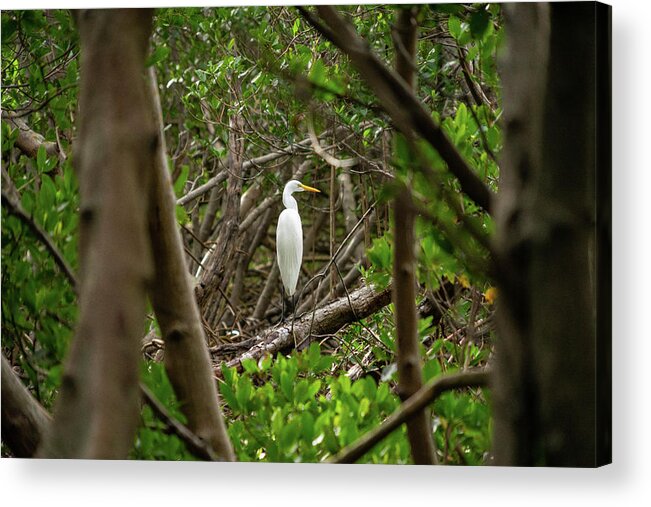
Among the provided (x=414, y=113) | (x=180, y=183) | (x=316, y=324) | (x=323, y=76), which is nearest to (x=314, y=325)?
(x=316, y=324)

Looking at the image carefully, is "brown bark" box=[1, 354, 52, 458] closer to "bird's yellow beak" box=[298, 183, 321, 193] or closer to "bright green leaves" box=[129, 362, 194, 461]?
"bright green leaves" box=[129, 362, 194, 461]

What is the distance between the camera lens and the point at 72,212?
7.09 feet

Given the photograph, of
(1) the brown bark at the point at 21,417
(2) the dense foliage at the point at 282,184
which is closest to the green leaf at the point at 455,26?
(2) the dense foliage at the point at 282,184

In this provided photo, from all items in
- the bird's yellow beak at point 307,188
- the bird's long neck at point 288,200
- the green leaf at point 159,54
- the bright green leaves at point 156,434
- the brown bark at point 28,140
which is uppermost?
the green leaf at point 159,54

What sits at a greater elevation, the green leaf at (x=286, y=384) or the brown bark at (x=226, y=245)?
the brown bark at (x=226, y=245)

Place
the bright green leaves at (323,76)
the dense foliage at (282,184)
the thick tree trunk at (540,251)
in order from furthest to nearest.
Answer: the bright green leaves at (323,76) → the dense foliage at (282,184) → the thick tree trunk at (540,251)

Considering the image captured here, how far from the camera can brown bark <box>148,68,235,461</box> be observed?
160cm

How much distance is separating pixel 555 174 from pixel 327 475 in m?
1.09

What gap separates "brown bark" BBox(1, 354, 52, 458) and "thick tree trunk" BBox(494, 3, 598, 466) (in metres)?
0.92

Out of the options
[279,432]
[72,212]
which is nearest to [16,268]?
[72,212]

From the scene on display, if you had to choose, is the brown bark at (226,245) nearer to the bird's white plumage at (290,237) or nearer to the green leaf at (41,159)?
the bird's white plumage at (290,237)

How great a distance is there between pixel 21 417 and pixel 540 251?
105cm

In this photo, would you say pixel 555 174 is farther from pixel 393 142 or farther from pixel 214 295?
pixel 214 295

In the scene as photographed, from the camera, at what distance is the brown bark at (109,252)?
0.96 m
